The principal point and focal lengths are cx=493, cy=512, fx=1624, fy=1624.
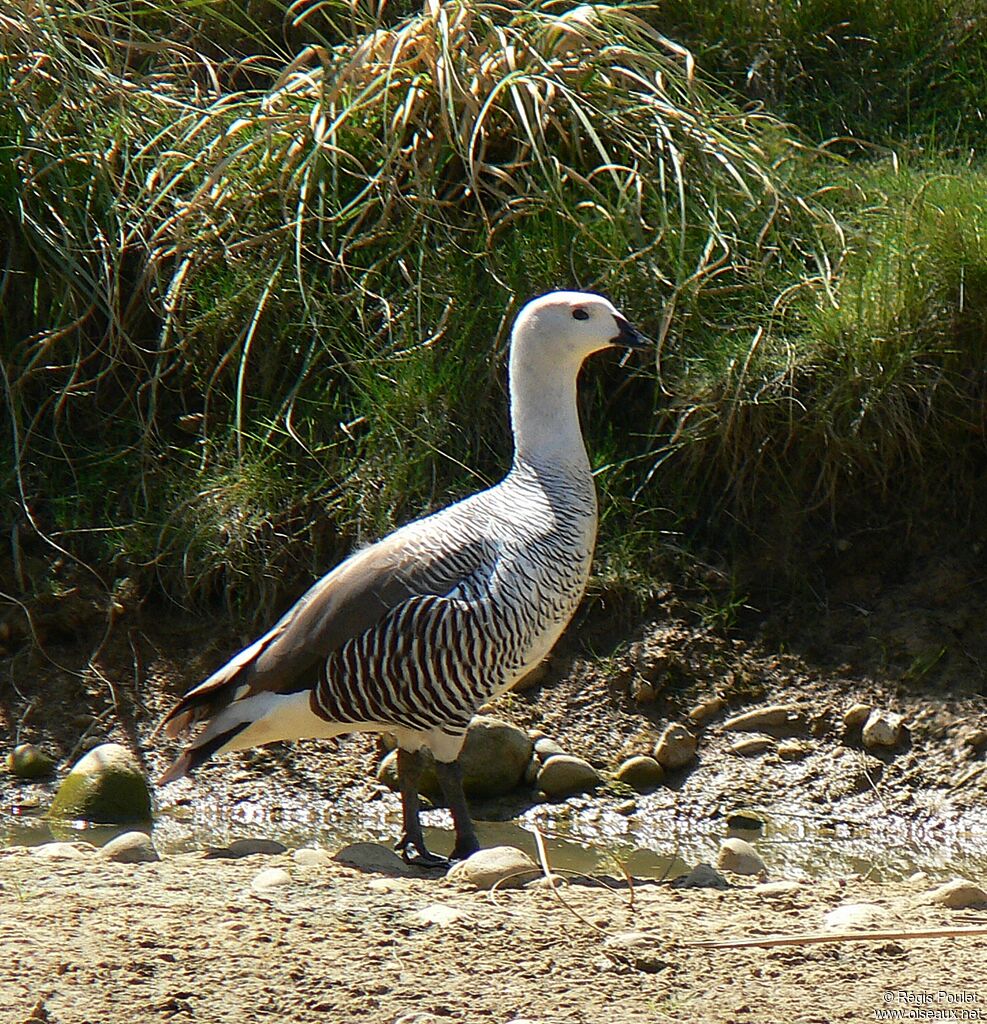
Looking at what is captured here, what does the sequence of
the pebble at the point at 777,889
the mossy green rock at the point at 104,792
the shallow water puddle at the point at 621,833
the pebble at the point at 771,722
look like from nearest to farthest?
the pebble at the point at 777,889
the shallow water puddle at the point at 621,833
the mossy green rock at the point at 104,792
the pebble at the point at 771,722

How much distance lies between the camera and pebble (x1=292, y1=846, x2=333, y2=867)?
4.21 meters

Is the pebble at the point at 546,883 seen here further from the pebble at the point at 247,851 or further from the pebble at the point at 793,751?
the pebble at the point at 793,751

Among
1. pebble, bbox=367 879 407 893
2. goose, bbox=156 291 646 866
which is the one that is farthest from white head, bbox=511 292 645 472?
pebble, bbox=367 879 407 893

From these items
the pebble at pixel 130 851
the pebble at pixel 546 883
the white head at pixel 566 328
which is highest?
the white head at pixel 566 328

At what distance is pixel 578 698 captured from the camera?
5902 mm

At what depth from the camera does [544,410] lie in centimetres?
507

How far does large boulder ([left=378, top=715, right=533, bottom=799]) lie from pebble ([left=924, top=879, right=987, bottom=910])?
1.86 meters

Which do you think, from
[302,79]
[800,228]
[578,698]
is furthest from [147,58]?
[578,698]

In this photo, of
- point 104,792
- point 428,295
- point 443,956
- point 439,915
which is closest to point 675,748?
point 104,792

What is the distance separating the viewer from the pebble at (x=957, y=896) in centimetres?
391

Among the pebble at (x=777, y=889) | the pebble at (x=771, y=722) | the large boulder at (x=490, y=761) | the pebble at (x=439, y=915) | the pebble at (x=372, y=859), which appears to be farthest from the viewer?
the pebble at (x=771, y=722)

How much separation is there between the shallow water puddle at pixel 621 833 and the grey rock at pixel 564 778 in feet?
0.17

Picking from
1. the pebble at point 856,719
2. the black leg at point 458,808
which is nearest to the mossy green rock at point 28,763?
the black leg at point 458,808

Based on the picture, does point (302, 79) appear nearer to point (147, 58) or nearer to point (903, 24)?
point (147, 58)
